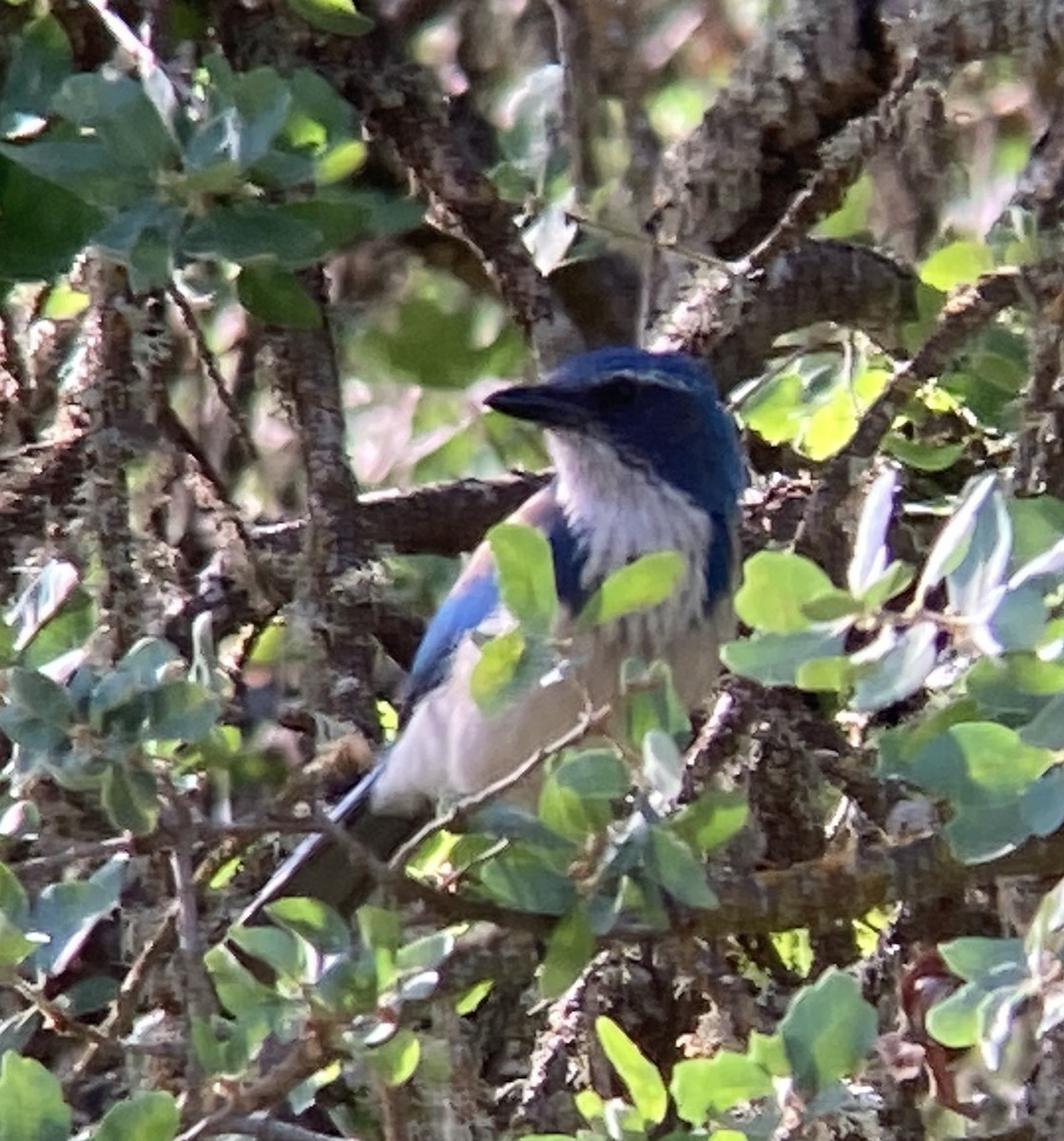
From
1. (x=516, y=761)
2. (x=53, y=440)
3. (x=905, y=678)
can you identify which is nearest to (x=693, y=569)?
(x=516, y=761)

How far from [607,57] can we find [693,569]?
796 mm

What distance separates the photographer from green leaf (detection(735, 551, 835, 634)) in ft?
5.50

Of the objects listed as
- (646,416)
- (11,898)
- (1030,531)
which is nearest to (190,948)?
(11,898)

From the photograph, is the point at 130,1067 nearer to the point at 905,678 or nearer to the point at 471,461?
the point at 905,678

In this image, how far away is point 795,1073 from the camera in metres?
1.79

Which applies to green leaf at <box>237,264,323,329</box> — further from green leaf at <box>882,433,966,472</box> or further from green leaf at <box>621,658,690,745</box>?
green leaf at <box>621,658,690,745</box>

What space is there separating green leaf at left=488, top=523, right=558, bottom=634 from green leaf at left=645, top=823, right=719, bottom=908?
183 millimetres

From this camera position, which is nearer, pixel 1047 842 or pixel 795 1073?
pixel 795 1073

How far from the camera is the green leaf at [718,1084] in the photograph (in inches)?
70.2

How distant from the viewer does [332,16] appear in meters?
2.64

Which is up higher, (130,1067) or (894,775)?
(894,775)

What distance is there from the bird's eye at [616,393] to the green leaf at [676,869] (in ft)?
4.31

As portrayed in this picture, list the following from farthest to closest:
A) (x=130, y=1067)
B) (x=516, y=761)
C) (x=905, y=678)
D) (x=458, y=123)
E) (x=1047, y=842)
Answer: (x=458, y=123)
(x=516, y=761)
(x=130, y=1067)
(x=1047, y=842)
(x=905, y=678)

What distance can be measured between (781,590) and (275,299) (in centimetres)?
100
